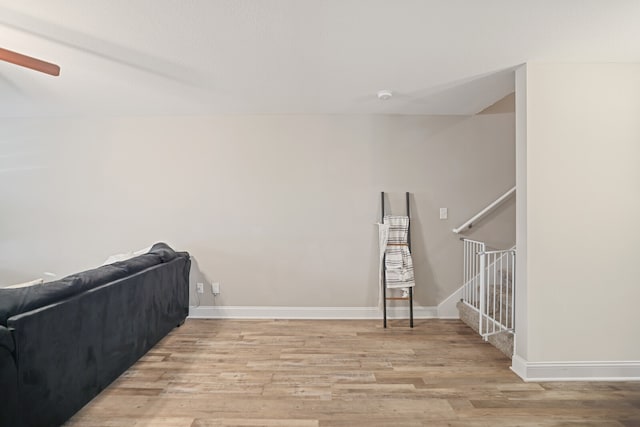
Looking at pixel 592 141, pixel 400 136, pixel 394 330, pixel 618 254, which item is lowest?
pixel 394 330

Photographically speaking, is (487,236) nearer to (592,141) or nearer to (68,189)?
(592,141)

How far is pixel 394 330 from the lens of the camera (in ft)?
12.1

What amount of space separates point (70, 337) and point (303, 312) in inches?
95.3

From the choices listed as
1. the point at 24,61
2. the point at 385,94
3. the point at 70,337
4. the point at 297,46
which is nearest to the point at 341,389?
the point at 70,337

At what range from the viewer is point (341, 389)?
2.46 meters

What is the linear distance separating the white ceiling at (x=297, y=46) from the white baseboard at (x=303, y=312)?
2.20 metres

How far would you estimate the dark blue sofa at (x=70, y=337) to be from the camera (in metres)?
1.68

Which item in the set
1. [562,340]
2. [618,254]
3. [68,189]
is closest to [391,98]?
[618,254]

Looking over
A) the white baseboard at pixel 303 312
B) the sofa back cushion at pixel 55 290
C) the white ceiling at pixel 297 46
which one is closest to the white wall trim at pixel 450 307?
the white baseboard at pixel 303 312

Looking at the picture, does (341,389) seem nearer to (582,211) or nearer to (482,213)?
(582,211)

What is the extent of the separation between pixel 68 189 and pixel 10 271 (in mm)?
1120

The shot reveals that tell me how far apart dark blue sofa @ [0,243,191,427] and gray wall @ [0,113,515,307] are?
3.92 ft

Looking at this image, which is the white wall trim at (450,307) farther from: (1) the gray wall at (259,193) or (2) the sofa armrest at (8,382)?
(2) the sofa armrest at (8,382)

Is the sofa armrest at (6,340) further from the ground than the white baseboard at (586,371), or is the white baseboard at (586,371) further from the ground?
the sofa armrest at (6,340)
